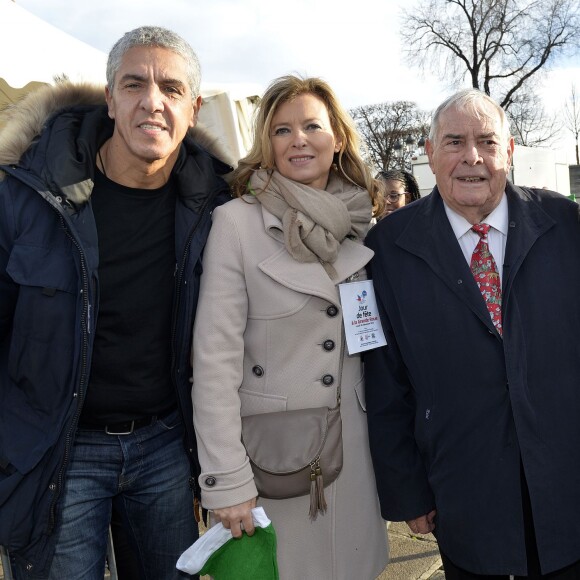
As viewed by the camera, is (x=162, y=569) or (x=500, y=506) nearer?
(x=500, y=506)

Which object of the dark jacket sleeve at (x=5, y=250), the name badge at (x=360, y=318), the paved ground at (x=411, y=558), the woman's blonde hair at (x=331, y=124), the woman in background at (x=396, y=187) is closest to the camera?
the dark jacket sleeve at (x=5, y=250)

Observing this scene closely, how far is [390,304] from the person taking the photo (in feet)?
7.00

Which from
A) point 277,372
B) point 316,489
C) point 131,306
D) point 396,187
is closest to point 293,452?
point 316,489

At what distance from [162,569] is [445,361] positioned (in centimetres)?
124

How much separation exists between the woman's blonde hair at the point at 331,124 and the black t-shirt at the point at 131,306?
366 mm

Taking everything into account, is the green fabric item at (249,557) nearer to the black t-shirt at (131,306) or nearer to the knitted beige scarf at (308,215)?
the black t-shirt at (131,306)

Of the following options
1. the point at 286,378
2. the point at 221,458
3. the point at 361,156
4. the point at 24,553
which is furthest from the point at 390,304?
the point at 24,553

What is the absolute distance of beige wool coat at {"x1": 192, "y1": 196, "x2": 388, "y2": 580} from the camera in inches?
76.5

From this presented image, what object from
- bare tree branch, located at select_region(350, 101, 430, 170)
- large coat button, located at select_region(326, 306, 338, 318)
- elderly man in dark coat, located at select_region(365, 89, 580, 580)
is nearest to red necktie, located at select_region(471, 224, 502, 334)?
Result: elderly man in dark coat, located at select_region(365, 89, 580, 580)

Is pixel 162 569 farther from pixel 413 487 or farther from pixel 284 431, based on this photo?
pixel 413 487

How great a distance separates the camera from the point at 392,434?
6.92ft

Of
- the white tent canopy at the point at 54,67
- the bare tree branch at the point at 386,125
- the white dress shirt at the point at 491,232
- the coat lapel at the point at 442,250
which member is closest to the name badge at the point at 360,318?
the coat lapel at the point at 442,250

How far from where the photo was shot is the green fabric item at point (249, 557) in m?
1.91

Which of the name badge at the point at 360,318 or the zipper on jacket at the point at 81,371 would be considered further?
the name badge at the point at 360,318
